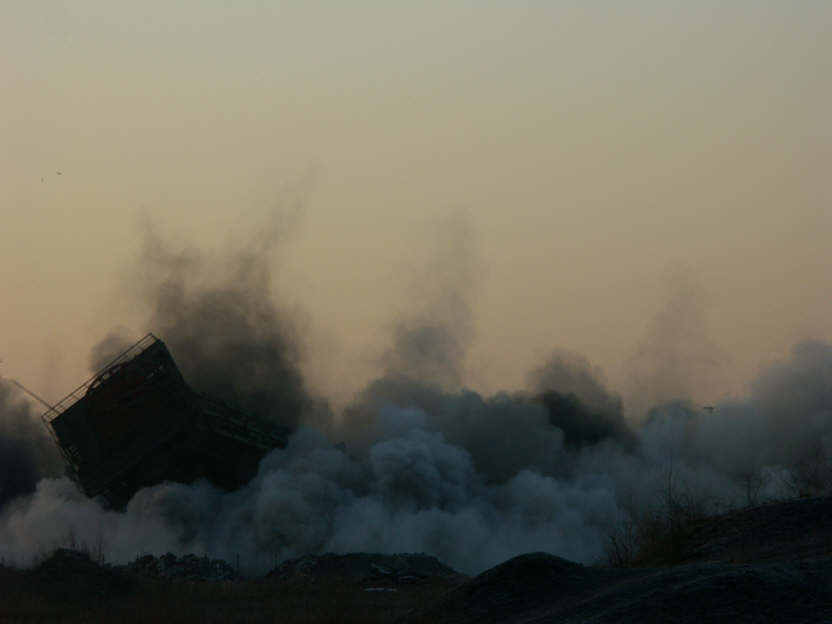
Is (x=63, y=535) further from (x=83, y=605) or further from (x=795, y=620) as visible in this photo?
(x=795, y=620)

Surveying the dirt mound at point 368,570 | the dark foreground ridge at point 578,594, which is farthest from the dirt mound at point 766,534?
the dirt mound at point 368,570

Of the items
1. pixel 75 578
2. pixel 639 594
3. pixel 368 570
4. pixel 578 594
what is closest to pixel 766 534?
pixel 578 594

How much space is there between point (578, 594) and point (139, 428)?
32.1 metres

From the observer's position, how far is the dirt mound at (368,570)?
37406 mm

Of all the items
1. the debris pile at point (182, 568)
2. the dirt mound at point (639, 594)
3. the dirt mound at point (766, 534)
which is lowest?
the dirt mound at point (639, 594)

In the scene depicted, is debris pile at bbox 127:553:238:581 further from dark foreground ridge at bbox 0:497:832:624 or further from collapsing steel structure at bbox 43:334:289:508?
dark foreground ridge at bbox 0:497:832:624

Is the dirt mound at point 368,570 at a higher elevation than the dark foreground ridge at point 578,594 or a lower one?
higher

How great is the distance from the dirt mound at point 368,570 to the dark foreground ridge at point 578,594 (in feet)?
20.0

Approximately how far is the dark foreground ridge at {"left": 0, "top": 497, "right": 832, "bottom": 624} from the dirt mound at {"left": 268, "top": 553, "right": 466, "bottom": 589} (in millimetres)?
6108

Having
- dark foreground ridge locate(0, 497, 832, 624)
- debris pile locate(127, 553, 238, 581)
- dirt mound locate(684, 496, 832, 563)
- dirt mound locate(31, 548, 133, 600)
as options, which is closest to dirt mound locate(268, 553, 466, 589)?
debris pile locate(127, 553, 238, 581)


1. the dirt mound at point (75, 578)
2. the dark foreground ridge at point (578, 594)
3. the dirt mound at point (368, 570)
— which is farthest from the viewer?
the dirt mound at point (368, 570)

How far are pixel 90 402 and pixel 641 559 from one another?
29461mm

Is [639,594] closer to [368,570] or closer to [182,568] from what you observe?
[368,570]

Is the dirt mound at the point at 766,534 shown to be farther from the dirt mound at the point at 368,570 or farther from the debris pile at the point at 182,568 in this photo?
the debris pile at the point at 182,568
